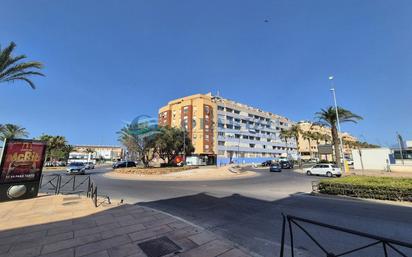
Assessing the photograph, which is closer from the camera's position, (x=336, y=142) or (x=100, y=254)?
(x=100, y=254)

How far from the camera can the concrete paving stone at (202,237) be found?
532 centimetres

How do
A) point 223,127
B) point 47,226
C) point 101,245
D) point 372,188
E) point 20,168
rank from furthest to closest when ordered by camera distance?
point 223,127, point 372,188, point 20,168, point 47,226, point 101,245

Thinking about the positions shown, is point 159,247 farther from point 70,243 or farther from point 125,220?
point 125,220

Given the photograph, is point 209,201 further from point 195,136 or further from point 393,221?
point 195,136

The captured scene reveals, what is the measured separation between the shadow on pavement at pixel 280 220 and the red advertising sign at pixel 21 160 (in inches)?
269

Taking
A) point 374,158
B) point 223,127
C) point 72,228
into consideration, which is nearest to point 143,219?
point 72,228

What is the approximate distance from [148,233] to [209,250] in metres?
2.00

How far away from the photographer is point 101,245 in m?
5.04

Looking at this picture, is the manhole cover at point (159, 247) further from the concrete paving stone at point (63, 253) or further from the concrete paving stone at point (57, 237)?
the concrete paving stone at point (57, 237)

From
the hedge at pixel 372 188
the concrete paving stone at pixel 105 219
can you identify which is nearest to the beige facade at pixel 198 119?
the hedge at pixel 372 188

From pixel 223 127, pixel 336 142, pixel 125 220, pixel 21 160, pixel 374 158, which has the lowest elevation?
pixel 125 220

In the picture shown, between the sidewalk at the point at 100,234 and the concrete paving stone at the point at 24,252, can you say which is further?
the sidewalk at the point at 100,234

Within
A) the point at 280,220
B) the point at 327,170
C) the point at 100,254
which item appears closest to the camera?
the point at 100,254

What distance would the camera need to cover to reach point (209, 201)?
10906 millimetres
